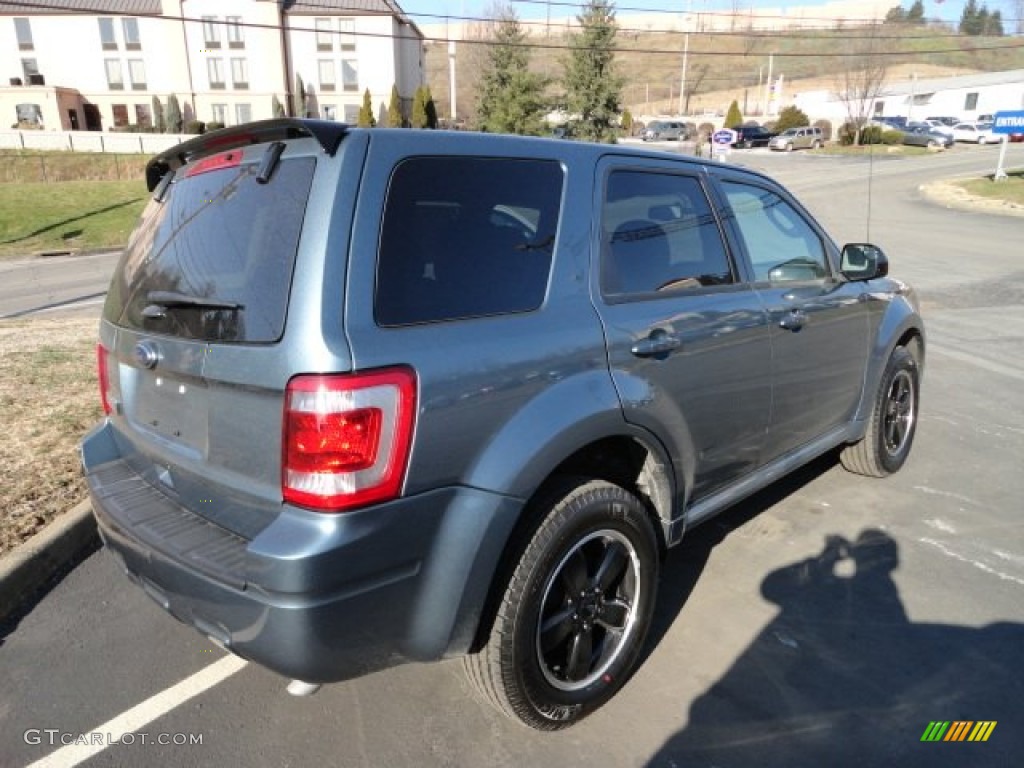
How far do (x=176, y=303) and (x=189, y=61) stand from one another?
60423mm

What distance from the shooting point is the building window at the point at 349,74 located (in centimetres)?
5562

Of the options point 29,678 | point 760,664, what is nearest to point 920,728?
point 760,664

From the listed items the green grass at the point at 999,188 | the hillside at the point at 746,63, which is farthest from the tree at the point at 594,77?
the hillside at the point at 746,63

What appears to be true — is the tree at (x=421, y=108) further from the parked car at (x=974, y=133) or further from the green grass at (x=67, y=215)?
the parked car at (x=974, y=133)

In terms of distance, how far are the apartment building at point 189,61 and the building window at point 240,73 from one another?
0.24ft

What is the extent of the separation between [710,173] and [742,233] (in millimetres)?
308

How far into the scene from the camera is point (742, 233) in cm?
334

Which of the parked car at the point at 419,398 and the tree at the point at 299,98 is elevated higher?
the tree at the point at 299,98

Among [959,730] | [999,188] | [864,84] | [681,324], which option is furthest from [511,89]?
[959,730]

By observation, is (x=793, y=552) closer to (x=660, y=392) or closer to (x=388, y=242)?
(x=660, y=392)

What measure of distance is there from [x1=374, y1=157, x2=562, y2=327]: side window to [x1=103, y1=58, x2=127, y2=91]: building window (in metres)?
63.4

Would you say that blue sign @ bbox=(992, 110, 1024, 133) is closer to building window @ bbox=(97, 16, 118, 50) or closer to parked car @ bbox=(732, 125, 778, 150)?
parked car @ bbox=(732, 125, 778, 150)

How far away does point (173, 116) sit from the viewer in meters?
50.3

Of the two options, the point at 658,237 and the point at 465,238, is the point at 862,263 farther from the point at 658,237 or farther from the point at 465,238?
the point at 465,238
